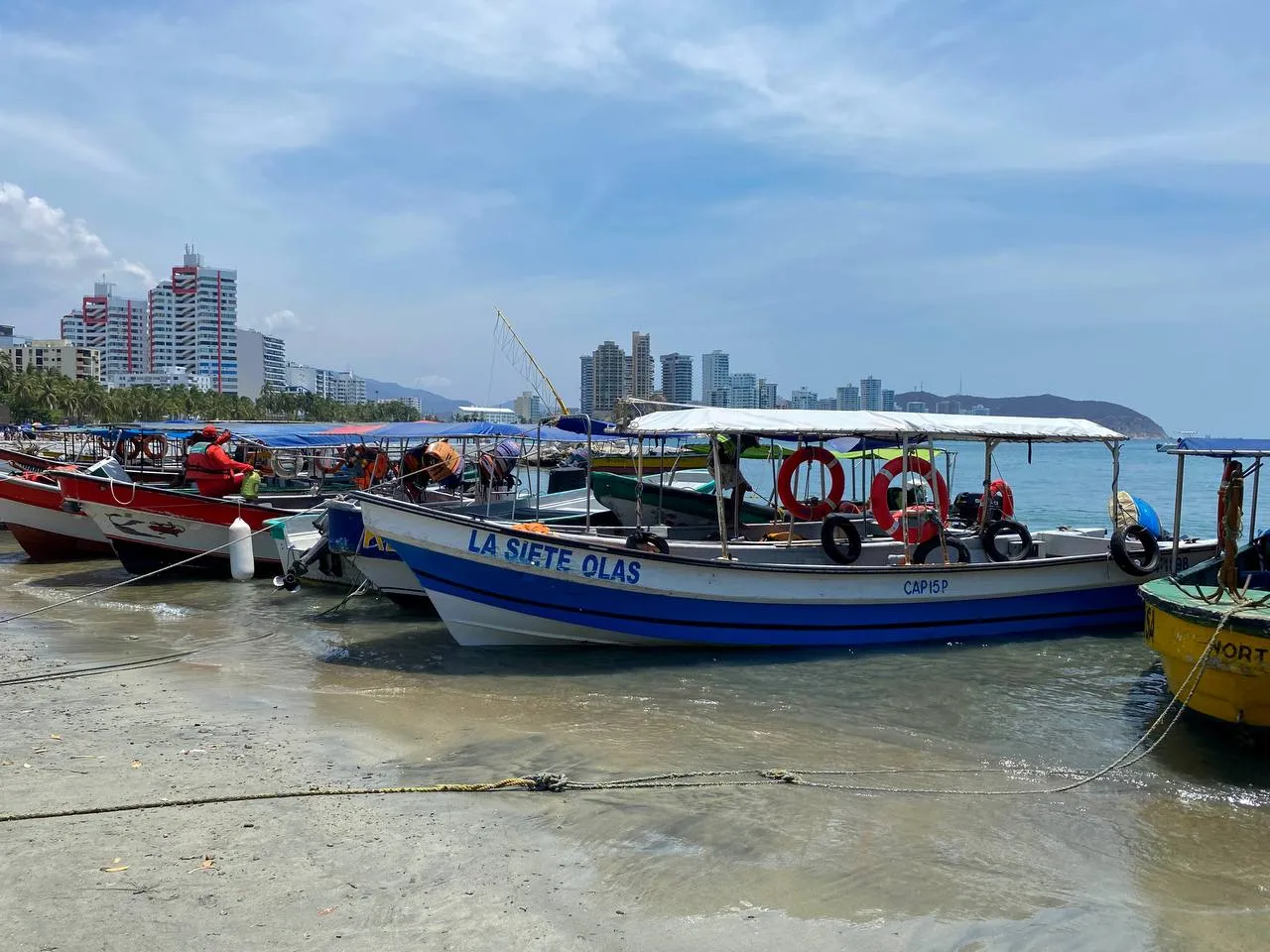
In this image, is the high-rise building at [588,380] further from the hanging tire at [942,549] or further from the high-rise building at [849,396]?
the hanging tire at [942,549]

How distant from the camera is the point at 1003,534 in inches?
558

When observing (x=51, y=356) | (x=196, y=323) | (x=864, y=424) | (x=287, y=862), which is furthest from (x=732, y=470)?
(x=196, y=323)

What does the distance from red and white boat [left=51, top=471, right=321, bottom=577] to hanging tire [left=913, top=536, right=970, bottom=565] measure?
37.1ft

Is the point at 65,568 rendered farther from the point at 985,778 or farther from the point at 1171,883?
the point at 1171,883

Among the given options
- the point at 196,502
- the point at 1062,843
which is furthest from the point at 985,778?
the point at 196,502

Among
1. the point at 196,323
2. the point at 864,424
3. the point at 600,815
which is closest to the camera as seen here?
the point at 600,815

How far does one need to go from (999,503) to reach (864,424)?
4.34 metres

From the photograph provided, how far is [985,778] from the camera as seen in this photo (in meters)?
7.58

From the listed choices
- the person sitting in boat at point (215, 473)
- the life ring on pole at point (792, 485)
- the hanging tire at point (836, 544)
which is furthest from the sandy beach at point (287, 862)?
the person sitting in boat at point (215, 473)

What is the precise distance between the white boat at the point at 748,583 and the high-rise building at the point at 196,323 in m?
181

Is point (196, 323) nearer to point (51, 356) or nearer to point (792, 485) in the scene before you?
point (51, 356)

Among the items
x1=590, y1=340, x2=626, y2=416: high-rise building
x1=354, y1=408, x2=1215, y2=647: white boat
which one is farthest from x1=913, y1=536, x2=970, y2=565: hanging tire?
x1=590, y1=340, x2=626, y2=416: high-rise building

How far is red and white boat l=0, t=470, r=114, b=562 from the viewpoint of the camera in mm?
19062

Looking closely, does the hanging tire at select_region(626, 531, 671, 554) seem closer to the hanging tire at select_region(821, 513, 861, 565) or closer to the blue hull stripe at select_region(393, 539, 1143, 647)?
the blue hull stripe at select_region(393, 539, 1143, 647)
